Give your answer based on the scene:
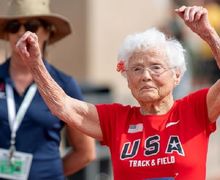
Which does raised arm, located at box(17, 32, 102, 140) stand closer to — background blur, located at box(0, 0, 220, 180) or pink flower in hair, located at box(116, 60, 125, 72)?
pink flower in hair, located at box(116, 60, 125, 72)

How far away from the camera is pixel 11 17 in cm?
590

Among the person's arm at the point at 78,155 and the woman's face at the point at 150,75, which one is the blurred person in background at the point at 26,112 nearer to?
the person's arm at the point at 78,155

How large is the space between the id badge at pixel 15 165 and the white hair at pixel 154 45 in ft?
3.32

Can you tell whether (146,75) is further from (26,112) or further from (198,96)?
(26,112)

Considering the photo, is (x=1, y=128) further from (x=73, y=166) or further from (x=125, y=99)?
(x=125, y=99)

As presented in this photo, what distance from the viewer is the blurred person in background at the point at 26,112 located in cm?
585

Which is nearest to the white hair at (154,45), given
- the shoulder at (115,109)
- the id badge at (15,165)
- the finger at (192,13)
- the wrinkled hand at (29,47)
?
the shoulder at (115,109)

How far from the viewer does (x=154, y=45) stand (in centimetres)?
516

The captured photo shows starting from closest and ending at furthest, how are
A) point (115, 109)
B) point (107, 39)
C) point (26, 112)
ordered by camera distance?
point (115, 109), point (26, 112), point (107, 39)

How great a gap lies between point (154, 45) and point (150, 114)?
13.8 inches

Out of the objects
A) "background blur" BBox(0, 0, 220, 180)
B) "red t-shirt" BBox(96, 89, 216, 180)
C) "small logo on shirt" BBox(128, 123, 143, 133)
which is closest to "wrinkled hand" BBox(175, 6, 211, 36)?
"red t-shirt" BBox(96, 89, 216, 180)

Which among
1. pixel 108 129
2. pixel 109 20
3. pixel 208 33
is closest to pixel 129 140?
pixel 108 129

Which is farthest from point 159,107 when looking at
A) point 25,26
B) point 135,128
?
point 25,26

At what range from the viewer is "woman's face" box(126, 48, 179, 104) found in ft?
16.7
